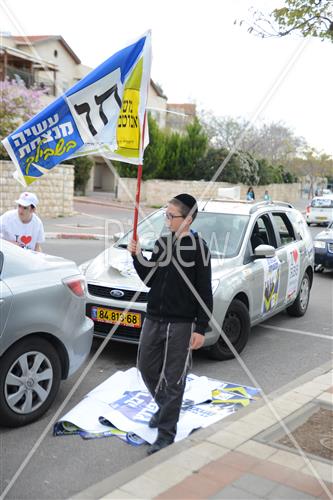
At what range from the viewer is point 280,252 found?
25.7ft

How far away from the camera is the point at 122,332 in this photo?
609 centimetres

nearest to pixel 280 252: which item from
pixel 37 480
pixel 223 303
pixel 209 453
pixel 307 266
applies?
pixel 307 266

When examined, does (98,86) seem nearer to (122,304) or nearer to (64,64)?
(122,304)

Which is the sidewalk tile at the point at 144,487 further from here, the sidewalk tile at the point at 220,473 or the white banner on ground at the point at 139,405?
the white banner on ground at the point at 139,405

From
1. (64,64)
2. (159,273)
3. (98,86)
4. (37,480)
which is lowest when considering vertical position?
(37,480)

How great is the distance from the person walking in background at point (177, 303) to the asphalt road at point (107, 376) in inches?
17.6

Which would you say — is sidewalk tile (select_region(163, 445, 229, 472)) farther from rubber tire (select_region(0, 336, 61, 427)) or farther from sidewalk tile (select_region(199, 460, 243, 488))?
rubber tire (select_region(0, 336, 61, 427))

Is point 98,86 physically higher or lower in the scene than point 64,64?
lower

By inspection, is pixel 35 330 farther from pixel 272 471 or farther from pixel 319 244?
pixel 319 244

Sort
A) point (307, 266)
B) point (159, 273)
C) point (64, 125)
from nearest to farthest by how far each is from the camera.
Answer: point (159, 273), point (64, 125), point (307, 266)

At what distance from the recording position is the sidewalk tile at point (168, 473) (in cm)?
341

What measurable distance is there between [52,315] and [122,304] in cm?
140

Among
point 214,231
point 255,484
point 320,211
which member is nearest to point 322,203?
point 320,211

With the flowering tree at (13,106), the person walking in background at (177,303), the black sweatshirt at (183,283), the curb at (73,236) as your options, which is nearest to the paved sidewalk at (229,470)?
the person walking in background at (177,303)
